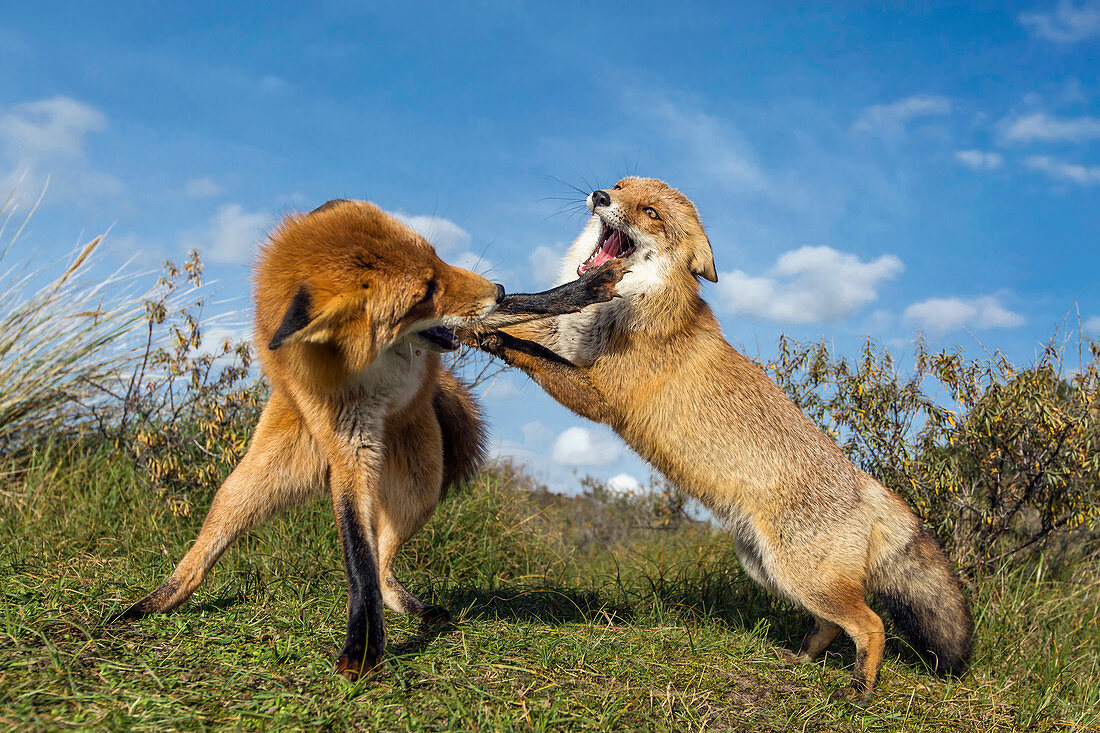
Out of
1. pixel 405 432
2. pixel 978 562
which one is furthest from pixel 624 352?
pixel 978 562

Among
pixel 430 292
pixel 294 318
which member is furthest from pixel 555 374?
pixel 294 318

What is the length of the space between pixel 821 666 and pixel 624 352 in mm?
2258

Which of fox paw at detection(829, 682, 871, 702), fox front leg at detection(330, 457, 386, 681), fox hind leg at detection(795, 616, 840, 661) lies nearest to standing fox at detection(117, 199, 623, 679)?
fox front leg at detection(330, 457, 386, 681)

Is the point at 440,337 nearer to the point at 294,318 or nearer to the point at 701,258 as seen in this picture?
the point at 294,318

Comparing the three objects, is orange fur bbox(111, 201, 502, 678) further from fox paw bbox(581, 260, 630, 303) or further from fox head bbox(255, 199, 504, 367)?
fox paw bbox(581, 260, 630, 303)

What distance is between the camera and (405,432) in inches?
157

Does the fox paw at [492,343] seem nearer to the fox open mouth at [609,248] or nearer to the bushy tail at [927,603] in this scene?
the fox open mouth at [609,248]

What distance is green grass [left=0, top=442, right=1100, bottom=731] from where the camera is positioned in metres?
3.03

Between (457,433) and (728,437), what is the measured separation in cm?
167


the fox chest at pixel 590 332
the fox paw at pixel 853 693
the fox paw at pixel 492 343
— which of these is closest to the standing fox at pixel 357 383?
the fox paw at pixel 492 343

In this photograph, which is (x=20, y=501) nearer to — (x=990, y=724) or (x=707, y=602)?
(x=707, y=602)

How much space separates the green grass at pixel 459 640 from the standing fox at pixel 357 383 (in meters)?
0.32

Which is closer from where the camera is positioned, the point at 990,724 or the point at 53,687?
the point at 53,687

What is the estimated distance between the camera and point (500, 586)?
5.61m
